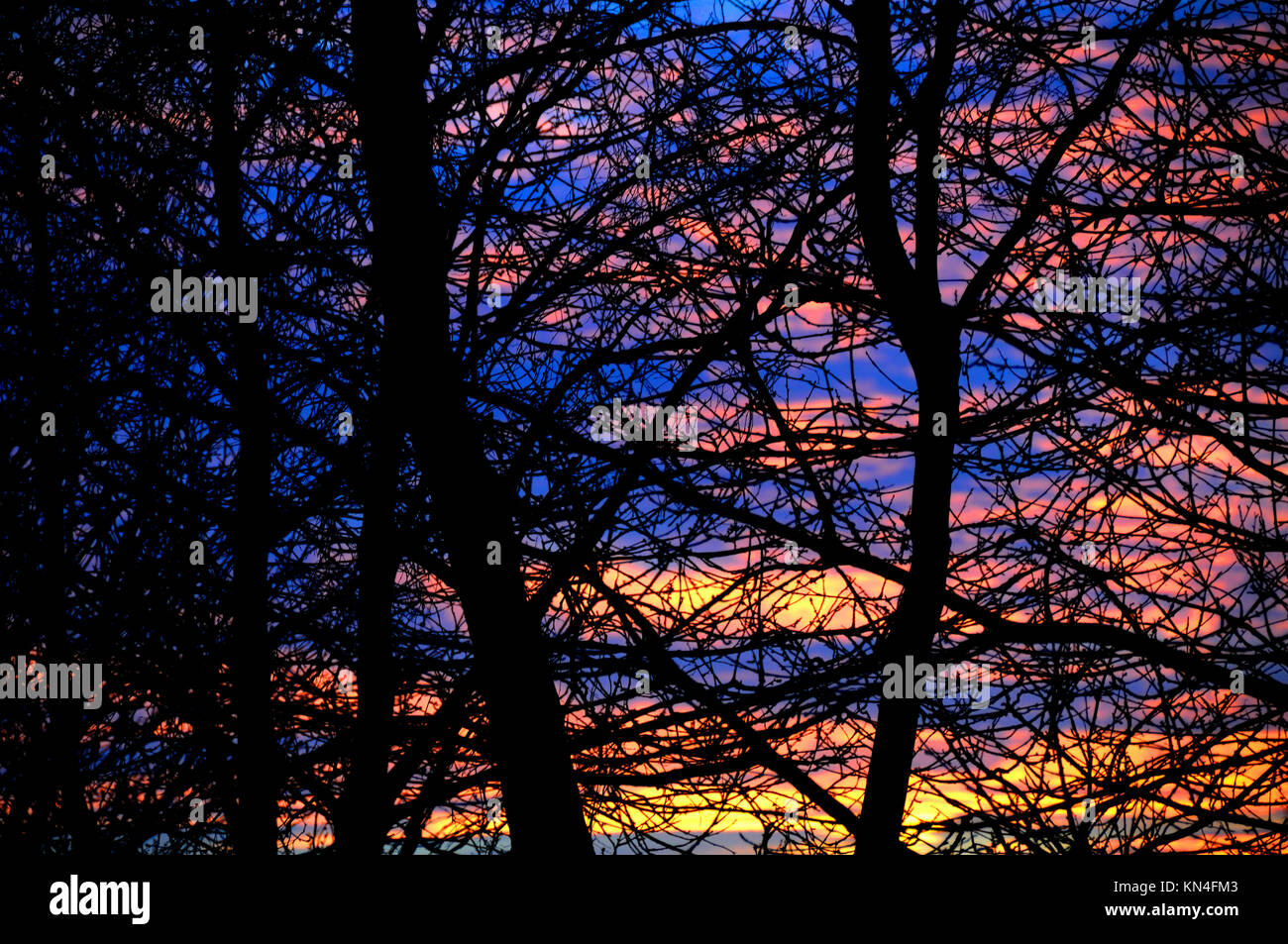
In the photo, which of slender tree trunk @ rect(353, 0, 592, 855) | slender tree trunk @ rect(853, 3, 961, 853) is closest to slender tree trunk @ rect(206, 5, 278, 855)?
slender tree trunk @ rect(353, 0, 592, 855)

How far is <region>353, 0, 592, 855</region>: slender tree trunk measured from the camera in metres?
4.65

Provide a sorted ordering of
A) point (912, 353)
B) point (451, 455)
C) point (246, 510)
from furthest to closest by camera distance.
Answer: point (246, 510)
point (912, 353)
point (451, 455)

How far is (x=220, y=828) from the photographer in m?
6.09

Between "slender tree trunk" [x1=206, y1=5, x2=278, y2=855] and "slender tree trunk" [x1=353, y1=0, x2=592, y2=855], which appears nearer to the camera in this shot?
"slender tree trunk" [x1=353, y1=0, x2=592, y2=855]

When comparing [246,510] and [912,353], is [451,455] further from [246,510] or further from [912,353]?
[912,353]

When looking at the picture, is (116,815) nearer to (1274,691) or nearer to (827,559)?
(827,559)

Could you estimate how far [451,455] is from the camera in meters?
4.75

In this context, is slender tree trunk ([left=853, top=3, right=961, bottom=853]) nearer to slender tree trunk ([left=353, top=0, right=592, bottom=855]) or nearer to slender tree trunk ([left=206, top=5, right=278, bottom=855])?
slender tree trunk ([left=353, top=0, right=592, bottom=855])

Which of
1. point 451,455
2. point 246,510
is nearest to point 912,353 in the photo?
point 451,455

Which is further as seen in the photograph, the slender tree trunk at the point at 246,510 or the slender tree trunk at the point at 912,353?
the slender tree trunk at the point at 246,510

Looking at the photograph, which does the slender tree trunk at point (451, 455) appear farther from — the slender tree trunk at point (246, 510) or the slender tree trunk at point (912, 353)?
the slender tree trunk at point (912, 353)

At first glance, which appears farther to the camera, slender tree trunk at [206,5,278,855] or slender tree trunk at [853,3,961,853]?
slender tree trunk at [206,5,278,855]

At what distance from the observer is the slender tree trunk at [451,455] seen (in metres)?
4.65

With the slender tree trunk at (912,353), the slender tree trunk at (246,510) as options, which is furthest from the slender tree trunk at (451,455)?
the slender tree trunk at (912,353)
